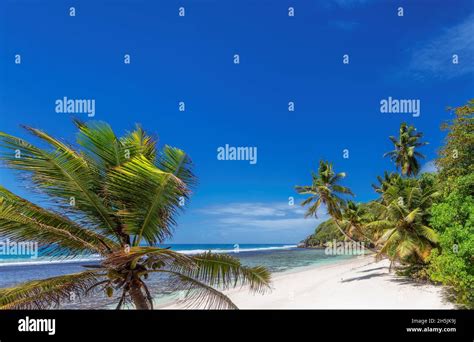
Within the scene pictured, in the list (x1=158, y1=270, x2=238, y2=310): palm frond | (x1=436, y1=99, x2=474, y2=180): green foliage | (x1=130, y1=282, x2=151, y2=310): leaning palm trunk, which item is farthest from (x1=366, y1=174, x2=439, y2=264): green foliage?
(x1=130, y1=282, x2=151, y2=310): leaning palm trunk

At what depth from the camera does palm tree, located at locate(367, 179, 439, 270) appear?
16.3 m

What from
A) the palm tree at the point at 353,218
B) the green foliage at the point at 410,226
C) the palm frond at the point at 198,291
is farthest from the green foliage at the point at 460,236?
the palm tree at the point at 353,218

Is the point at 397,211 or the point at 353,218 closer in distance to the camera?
the point at 397,211

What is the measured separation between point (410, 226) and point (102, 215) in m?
16.0

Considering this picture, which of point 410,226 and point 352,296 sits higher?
point 410,226

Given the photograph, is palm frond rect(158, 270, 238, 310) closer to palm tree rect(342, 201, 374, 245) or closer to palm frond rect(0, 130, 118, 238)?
palm frond rect(0, 130, 118, 238)

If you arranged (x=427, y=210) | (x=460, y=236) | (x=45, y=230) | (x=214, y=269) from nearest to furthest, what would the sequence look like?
(x=45, y=230), (x=214, y=269), (x=460, y=236), (x=427, y=210)

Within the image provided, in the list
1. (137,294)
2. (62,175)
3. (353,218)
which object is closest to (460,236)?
(137,294)

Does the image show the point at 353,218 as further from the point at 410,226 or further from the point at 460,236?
the point at 460,236

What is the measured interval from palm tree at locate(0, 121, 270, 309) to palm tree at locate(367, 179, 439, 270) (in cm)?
1355

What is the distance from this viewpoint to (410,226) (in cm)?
1694
